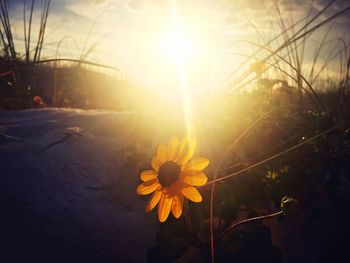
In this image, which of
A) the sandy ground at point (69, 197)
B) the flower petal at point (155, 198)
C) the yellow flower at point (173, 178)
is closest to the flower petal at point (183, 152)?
the yellow flower at point (173, 178)

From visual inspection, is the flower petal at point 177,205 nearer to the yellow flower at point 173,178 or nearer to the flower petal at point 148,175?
the yellow flower at point 173,178

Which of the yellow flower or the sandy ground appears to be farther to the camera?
the sandy ground

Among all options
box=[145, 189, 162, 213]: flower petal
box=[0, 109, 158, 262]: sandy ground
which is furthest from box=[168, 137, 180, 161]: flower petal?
box=[0, 109, 158, 262]: sandy ground

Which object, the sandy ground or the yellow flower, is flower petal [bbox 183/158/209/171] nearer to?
the yellow flower

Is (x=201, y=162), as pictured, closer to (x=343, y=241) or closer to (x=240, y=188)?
(x=240, y=188)

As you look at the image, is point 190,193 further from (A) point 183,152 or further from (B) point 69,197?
(B) point 69,197

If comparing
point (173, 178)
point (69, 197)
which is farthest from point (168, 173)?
point (69, 197)
